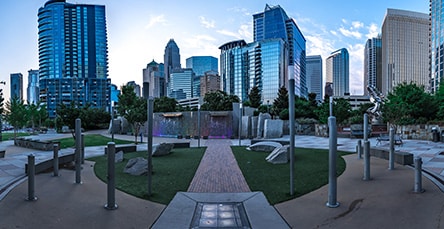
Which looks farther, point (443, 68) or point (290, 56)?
point (290, 56)

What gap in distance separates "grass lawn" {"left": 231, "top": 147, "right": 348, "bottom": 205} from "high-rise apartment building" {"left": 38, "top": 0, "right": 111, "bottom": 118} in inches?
5541

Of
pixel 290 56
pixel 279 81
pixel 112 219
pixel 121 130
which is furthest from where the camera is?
pixel 290 56

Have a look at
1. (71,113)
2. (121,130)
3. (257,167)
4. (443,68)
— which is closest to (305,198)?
(257,167)

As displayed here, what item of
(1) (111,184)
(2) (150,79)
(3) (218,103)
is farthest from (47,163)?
(3) (218,103)

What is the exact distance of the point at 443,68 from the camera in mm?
90750

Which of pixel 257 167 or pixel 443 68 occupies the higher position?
pixel 443 68

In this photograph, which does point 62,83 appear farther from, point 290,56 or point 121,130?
point 121,130

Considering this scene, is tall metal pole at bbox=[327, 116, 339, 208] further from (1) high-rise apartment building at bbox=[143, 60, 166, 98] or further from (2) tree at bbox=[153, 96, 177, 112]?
(2) tree at bbox=[153, 96, 177, 112]

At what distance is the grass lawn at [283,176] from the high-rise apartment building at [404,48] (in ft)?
486

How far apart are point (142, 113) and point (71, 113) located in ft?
18.1

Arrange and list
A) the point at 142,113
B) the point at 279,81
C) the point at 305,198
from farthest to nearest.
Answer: the point at 279,81, the point at 142,113, the point at 305,198

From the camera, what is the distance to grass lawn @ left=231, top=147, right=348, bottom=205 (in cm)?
681

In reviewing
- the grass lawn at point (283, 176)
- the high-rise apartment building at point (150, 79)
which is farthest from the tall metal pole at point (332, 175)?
the high-rise apartment building at point (150, 79)

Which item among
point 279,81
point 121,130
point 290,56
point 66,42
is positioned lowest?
point 121,130
